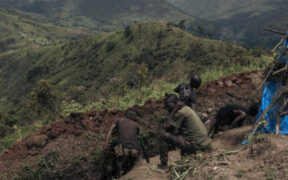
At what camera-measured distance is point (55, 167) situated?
19.3ft

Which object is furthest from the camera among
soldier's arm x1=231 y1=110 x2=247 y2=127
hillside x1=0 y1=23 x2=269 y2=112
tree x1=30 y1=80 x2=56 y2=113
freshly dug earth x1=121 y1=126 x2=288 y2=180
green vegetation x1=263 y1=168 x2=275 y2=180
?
hillside x1=0 y1=23 x2=269 y2=112

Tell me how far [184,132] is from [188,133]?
75 millimetres

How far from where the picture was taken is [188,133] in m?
4.50

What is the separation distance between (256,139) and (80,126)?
4382 mm

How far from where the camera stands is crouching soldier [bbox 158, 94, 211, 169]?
442 cm

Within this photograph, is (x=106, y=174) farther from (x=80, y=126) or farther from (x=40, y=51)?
(x=40, y=51)

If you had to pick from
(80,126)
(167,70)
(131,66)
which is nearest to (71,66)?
(131,66)

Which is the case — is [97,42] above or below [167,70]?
above

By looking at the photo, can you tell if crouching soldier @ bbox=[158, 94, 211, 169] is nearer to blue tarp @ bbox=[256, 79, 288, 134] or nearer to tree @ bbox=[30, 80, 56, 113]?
blue tarp @ bbox=[256, 79, 288, 134]

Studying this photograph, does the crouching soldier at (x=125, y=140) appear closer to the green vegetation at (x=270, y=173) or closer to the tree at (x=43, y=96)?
the green vegetation at (x=270, y=173)

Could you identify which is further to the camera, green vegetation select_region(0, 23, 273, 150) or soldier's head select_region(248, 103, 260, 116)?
green vegetation select_region(0, 23, 273, 150)

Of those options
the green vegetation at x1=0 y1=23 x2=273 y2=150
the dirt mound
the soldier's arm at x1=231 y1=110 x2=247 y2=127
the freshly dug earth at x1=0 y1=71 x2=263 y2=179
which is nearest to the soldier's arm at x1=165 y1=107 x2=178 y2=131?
the soldier's arm at x1=231 y1=110 x2=247 y2=127

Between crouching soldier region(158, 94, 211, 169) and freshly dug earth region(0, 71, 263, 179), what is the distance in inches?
86.6

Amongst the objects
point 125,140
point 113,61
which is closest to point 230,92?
point 125,140
